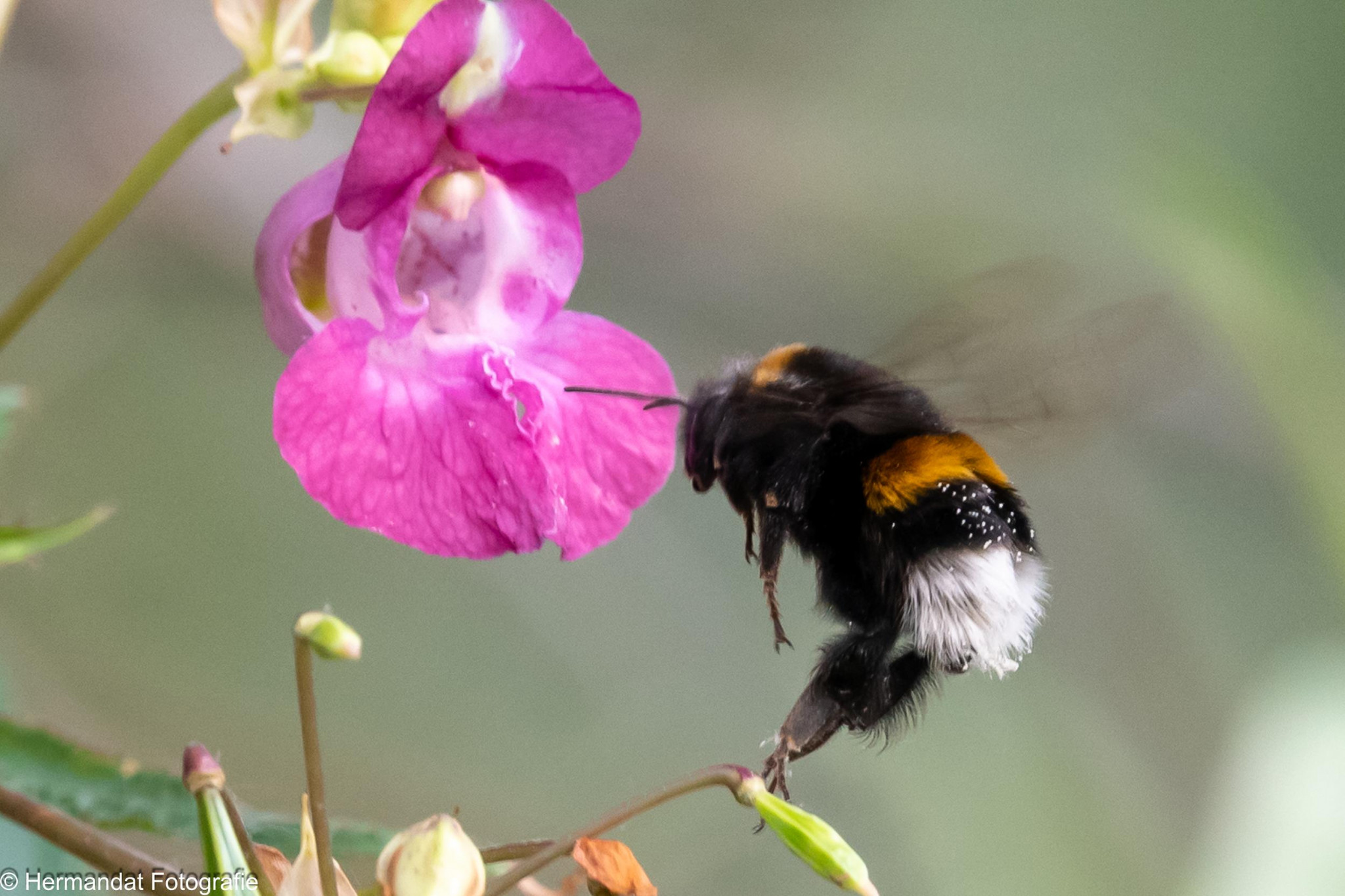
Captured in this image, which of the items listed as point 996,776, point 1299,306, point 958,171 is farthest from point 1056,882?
point 958,171

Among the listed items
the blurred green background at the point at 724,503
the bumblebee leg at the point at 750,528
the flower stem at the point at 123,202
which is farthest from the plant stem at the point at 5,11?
the blurred green background at the point at 724,503

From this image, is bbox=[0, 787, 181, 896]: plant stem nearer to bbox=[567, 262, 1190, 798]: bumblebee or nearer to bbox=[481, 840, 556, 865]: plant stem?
bbox=[481, 840, 556, 865]: plant stem

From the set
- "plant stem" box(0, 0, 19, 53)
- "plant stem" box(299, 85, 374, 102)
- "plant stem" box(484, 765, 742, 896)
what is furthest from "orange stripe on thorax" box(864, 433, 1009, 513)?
"plant stem" box(0, 0, 19, 53)

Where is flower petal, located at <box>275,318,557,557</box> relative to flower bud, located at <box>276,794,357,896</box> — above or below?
above

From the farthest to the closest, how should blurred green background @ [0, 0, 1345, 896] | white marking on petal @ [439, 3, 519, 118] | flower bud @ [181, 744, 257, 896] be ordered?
blurred green background @ [0, 0, 1345, 896], white marking on petal @ [439, 3, 519, 118], flower bud @ [181, 744, 257, 896]

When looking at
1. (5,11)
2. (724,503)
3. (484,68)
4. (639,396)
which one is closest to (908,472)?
(639,396)

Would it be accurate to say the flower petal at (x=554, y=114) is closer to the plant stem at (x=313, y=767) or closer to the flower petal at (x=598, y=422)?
the flower petal at (x=598, y=422)
